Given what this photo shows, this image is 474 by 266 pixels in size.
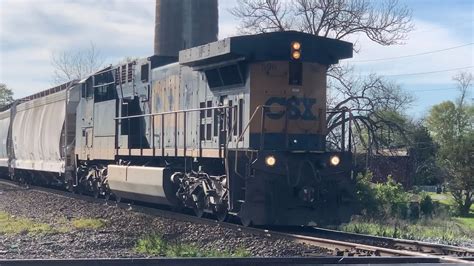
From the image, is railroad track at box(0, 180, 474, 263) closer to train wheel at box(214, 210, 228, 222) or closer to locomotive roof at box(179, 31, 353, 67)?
train wheel at box(214, 210, 228, 222)

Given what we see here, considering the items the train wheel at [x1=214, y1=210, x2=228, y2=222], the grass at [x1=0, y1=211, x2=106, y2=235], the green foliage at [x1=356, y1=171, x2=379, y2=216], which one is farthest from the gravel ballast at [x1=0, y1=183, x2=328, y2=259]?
the green foliage at [x1=356, y1=171, x2=379, y2=216]

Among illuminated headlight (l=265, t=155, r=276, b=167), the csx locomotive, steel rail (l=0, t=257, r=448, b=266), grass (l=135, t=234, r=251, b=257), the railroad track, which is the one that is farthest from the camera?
the csx locomotive

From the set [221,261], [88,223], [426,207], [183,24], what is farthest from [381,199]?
[221,261]

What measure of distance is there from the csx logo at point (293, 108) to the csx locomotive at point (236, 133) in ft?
0.06

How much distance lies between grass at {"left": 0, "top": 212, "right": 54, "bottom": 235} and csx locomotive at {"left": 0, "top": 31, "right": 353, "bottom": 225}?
259 centimetres

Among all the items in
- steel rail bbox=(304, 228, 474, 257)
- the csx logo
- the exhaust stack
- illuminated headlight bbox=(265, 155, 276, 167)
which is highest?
the exhaust stack

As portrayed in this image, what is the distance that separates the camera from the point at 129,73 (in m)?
17.0

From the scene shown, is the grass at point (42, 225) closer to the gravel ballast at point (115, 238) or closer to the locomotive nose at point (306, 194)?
the gravel ballast at point (115, 238)

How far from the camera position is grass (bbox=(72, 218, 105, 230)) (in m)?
11.9

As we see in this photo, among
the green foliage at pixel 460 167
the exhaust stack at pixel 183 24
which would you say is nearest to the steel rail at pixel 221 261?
the exhaust stack at pixel 183 24

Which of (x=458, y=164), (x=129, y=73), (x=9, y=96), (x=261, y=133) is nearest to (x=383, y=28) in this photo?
(x=458, y=164)

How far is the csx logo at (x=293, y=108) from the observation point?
39.2ft

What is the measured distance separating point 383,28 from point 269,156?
20712mm

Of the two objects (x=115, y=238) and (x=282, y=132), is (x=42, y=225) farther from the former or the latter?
(x=282, y=132)
